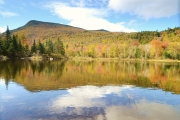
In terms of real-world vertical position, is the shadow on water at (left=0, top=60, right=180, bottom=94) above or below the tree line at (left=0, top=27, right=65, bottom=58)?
below

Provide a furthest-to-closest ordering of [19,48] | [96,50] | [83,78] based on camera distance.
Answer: [96,50], [19,48], [83,78]

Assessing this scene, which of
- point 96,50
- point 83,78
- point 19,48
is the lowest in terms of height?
point 83,78

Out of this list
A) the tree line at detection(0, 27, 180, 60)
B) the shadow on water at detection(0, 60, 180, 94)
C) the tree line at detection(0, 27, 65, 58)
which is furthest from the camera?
the tree line at detection(0, 27, 180, 60)

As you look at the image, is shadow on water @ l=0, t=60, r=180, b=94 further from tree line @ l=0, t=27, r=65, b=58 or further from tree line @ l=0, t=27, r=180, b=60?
tree line @ l=0, t=27, r=180, b=60

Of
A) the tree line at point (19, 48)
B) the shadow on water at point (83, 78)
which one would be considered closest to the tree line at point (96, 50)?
the tree line at point (19, 48)

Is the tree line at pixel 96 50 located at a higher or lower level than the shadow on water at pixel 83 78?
higher

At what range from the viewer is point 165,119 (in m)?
13.4

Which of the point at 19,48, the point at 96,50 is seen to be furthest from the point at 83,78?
the point at 96,50

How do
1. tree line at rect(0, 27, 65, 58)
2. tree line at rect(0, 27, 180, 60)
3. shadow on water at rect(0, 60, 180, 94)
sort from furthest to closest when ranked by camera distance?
tree line at rect(0, 27, 180, 60) < tree line at rect(0, 27, 65, 58) < shadow on water at rect(0, 60, 180, 94)

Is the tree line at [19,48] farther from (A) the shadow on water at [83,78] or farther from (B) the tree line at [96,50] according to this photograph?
(A) the shadow on water at [83,78]

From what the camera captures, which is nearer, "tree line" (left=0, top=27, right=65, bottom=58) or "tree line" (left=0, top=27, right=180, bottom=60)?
"tree line" (left=0, top=27, right=65, bottom=58)

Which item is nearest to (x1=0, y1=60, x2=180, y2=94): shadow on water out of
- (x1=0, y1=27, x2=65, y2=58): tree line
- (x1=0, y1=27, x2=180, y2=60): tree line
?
(x1=0, y1=27, x2=65, y2=58): tree line

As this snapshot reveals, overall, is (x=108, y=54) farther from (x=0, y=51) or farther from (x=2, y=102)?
(x=2, y=102)

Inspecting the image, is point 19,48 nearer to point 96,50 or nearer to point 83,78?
point 96,50
